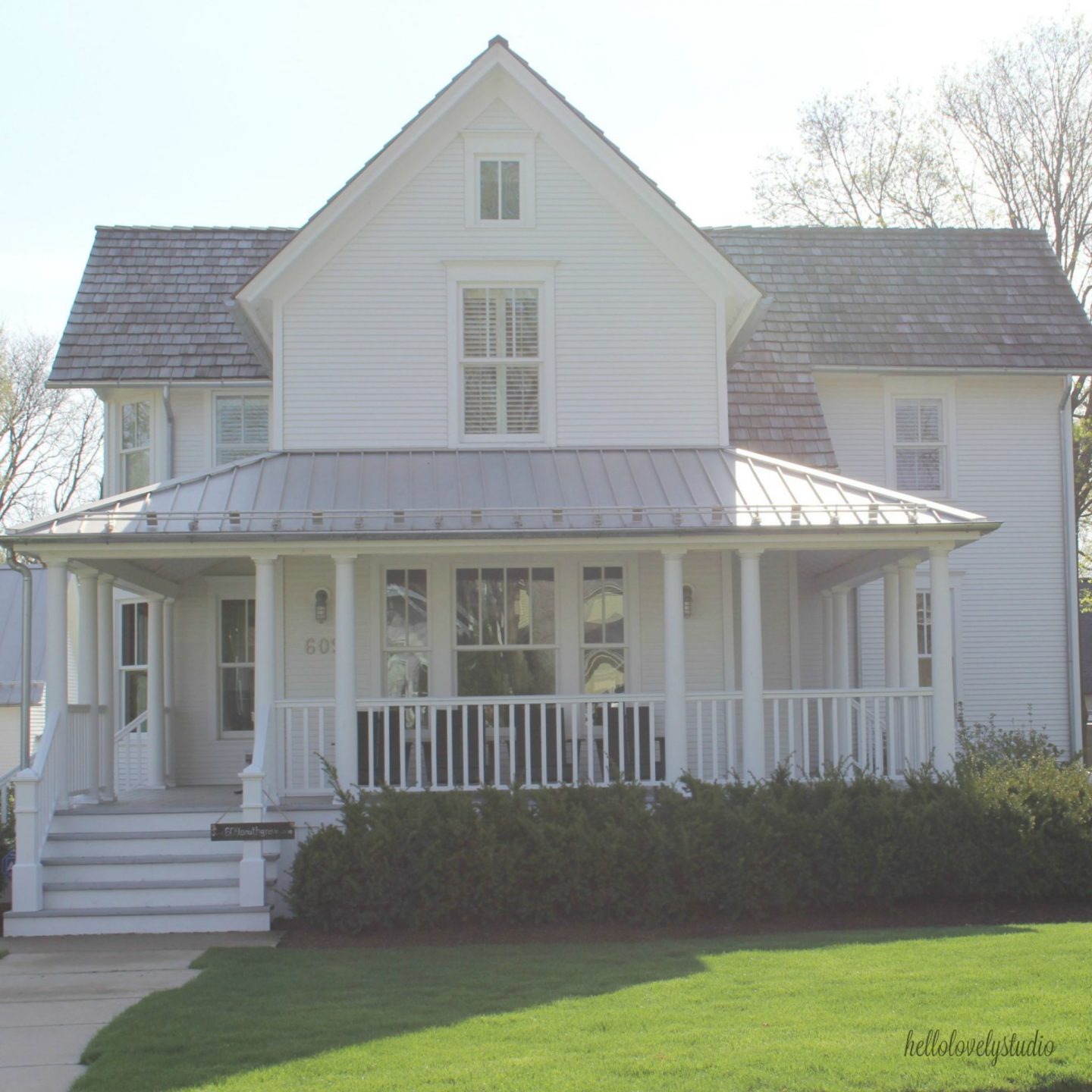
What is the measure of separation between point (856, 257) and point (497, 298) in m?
7.81

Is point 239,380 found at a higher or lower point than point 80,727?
higher

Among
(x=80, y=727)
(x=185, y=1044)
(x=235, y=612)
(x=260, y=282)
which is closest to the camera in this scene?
(x=185, y=1044)

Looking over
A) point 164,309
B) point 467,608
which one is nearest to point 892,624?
point 467,608

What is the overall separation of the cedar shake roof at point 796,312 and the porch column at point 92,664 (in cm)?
368

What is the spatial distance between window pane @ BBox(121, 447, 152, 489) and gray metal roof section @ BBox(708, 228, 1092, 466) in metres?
7.66

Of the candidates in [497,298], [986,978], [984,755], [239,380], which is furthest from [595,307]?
[986,978]

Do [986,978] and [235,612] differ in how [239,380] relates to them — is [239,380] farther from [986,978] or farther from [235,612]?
[986,978]

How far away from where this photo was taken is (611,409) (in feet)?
50.5

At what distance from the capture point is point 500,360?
1535cm

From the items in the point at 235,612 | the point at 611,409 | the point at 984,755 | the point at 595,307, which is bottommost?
the point at 984,755

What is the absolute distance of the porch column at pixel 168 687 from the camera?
52.2ft

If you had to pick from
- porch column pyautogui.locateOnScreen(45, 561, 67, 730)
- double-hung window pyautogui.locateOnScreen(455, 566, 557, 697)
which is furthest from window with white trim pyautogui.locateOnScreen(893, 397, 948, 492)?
porch column pyautogui.locateOnScreen(45, 561, 67, 730)

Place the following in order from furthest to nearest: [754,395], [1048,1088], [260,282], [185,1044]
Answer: [754,395]
[260,282]
[185,1044]
[1048,1088]

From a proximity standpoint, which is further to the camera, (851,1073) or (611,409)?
(611,409)
